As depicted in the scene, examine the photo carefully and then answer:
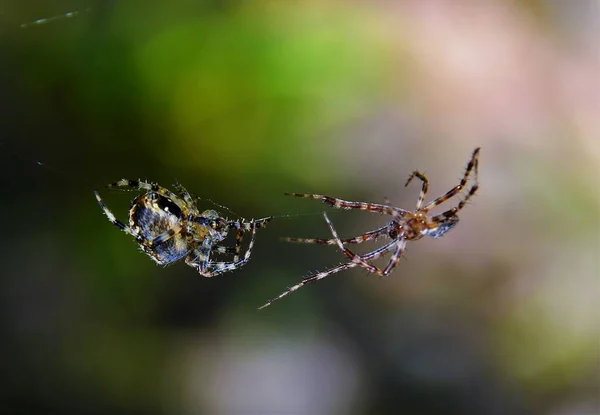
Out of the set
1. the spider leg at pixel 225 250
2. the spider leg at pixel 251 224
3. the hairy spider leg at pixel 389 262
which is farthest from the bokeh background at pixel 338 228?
the hairy spider leg at pixel 389 262

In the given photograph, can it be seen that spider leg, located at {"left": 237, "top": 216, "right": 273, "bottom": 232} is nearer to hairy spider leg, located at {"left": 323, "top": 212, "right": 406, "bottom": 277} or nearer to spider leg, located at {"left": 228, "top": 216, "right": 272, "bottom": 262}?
spider leg, located at {"left": 228, "top": 216, "right": 272, "bottom": 262}

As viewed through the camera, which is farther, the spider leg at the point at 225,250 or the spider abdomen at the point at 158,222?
the spider leg at the point at 225,250

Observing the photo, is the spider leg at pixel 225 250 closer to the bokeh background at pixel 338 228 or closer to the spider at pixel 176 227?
the spider at pixel 176 227

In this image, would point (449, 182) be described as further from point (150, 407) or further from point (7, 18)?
point (7, 18)

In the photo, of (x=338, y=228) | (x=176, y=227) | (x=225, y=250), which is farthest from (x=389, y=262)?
(x=338, y=228)

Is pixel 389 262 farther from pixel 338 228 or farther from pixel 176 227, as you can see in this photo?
pixel 338 228

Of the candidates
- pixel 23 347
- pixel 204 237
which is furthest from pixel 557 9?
pixel 23 347
